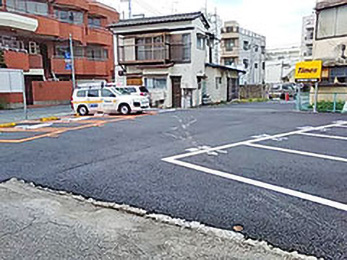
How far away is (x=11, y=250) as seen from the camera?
3.08m

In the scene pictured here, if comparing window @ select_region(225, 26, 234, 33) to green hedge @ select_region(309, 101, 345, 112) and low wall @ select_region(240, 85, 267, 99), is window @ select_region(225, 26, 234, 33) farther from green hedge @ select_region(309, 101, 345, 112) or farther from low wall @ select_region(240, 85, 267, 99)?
green hedge @ select_region(309, 101, 345, 112)

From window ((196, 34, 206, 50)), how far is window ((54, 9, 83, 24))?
13.6m

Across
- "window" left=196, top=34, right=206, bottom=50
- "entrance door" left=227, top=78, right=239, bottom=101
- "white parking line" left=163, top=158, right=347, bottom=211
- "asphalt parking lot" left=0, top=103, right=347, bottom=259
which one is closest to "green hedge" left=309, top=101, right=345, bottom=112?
"asphalt parking lot" left=0, top=103, right=347, bottom=259

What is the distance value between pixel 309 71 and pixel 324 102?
1.87m

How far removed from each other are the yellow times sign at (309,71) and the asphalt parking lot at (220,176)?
26.4 feet

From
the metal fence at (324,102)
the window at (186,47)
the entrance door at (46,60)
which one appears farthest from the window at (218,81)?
the entrance door at (46,60)

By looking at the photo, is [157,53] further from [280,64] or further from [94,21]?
[280,64]

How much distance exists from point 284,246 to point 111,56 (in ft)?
106

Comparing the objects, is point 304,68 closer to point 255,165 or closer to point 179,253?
point 255,165

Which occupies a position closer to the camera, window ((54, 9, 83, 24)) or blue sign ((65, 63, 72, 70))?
blue sign ((65, 63, 72, 70))

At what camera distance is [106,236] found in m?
3.35

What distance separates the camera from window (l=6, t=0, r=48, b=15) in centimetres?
2504

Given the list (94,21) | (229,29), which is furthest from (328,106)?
(229,29)

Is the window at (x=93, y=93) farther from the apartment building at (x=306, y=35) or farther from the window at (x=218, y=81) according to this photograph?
the apartment building at (x=306, y=35)
